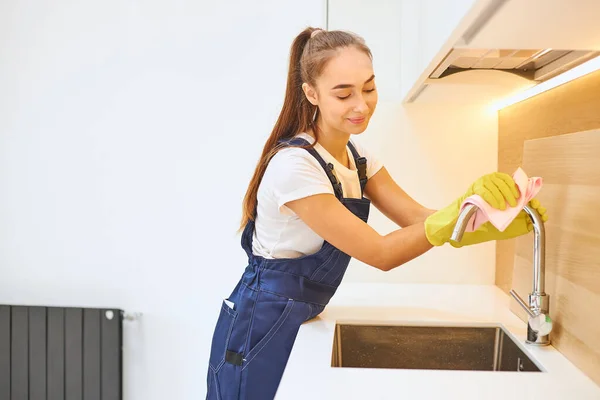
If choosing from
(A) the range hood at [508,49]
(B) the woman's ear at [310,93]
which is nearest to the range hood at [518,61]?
(A) the range hood at [508,49]

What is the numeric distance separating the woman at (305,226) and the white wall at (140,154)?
2.53 feet

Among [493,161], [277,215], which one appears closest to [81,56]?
[277,215]

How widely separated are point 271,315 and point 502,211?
1.75 ft

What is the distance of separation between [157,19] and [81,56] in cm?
33

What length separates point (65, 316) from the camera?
216cm

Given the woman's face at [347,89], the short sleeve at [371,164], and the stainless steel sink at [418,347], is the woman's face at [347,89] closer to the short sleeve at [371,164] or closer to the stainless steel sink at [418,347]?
the short sleeve at [371,164]

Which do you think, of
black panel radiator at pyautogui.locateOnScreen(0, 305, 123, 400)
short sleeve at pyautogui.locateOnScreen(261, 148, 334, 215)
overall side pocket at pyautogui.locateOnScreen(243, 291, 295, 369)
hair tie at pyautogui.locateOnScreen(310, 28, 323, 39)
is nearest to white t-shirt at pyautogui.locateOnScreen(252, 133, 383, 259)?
short sleeve at pyautogui.locateOnScreen(261, 148, 334, 215)

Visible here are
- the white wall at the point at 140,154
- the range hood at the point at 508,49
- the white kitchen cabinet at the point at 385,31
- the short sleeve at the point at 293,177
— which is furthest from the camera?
the white wall at the point at 140,154

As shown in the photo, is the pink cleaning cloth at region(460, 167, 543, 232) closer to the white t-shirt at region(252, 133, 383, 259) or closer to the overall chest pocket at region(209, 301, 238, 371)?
the white t-shirt at region(252, 133, 383, 259)

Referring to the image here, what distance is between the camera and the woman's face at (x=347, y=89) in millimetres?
1145

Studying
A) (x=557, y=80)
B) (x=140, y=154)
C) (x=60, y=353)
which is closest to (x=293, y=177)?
(x=557, y=80)

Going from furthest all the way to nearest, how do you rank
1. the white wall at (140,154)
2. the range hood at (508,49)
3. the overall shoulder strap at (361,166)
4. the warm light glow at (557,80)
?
the white wall at (140,154) < the overall shoulder strap at (361,166) < the warm light glow at (557,80) < the range hood at (508,49)

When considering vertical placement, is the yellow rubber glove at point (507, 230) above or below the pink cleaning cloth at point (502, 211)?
below

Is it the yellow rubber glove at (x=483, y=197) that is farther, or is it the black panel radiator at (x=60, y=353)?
the black panel radiator at (x=60, y=353)
